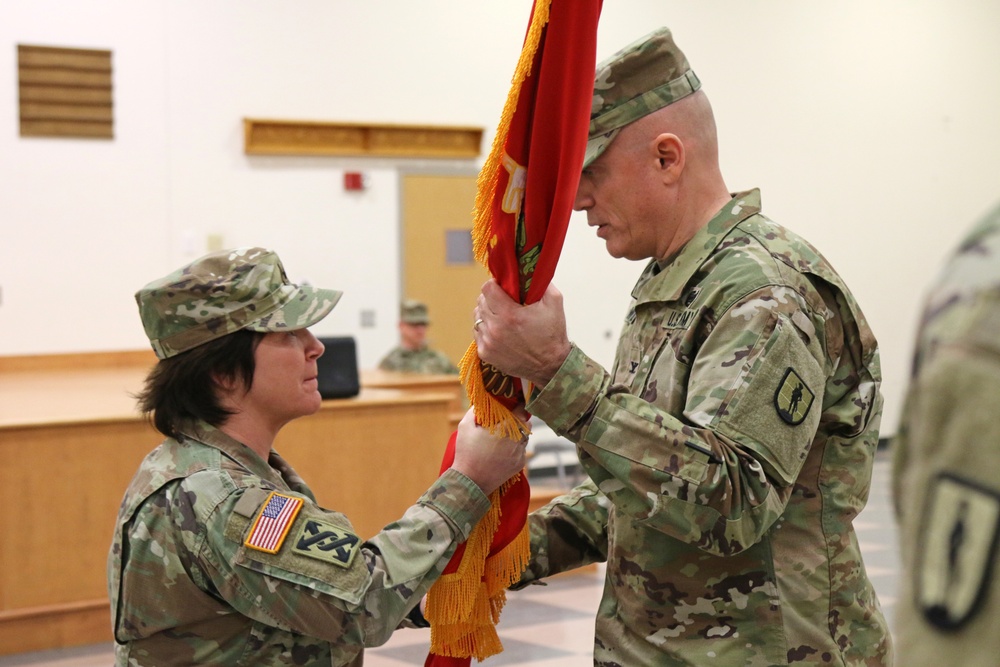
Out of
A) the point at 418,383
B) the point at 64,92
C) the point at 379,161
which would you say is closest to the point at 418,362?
the point at 418,383

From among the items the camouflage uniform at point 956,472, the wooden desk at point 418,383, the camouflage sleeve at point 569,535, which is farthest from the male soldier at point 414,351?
the camouflage uniform at point 956,472

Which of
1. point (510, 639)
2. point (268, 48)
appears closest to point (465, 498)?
A: point (510, 639)

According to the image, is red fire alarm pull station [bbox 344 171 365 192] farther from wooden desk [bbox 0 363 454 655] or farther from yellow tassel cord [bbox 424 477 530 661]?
yellow tassel cord [bbox 424 477 530 661]

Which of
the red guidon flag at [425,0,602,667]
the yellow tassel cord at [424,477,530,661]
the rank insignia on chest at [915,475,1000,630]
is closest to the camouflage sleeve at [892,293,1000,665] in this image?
the rank insignia on chest at [915,475,1000,630]

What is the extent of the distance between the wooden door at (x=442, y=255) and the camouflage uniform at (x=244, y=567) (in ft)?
24.4

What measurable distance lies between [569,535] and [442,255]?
7528mm

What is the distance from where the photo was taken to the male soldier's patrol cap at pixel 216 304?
6.31ft

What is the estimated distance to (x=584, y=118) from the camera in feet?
5.41

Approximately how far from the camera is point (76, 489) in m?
4.85

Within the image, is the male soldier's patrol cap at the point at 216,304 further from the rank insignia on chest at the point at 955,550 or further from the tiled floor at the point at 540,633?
the tiled floor at the point at 540,633

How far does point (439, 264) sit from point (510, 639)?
4848 mm

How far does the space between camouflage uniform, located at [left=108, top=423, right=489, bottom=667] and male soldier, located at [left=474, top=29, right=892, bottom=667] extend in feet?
1.08

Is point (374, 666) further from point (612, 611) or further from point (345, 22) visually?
point (345, 22)

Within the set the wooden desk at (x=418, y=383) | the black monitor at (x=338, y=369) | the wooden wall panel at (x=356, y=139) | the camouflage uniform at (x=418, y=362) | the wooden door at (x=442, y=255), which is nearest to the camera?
the black monitor at (x=338, y=369)
